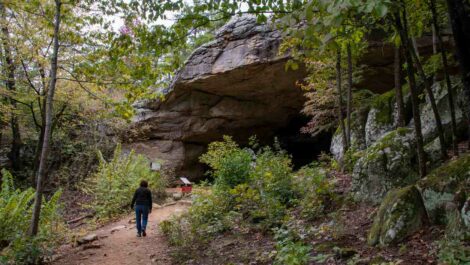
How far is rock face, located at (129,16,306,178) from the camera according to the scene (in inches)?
522

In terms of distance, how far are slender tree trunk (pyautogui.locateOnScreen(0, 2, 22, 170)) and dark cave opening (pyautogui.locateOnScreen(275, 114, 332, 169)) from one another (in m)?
12.5

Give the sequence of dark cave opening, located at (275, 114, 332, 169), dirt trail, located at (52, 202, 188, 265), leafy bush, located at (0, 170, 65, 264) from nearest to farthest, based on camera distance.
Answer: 1. leafy bush, located at (0, 170, 65, 264)
2. dirt trail, located at (52, 202, 188, 265)
3. dark cave opening, located at (275, 114, 332, 169)

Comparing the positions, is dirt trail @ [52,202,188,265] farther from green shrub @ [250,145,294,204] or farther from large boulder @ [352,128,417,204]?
large boulder @ [352,128,417,204]

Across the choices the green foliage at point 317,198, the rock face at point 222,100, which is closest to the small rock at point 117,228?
the green foliage at point 317,198

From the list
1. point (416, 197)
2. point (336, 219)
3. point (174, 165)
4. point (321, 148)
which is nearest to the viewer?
point (416, 197)

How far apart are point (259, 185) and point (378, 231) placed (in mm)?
3432

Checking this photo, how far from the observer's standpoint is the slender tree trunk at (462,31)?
2686 millimetres

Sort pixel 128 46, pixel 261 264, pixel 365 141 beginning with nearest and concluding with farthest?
pixel 128 46 → pixel 261 264 → pixel 365 141

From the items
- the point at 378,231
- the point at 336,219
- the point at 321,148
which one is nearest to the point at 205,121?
the point at 321,148

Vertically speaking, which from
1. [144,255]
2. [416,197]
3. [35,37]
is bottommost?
[144,255]

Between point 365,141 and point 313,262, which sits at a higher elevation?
point 365,141

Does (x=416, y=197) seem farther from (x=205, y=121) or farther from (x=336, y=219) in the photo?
(x=205, y=121)

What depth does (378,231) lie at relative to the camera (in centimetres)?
423

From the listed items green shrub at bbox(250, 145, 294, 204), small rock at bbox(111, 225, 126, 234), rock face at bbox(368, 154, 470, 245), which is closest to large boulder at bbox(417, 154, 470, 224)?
rock face at bbox(368, 154, 470, 245)
